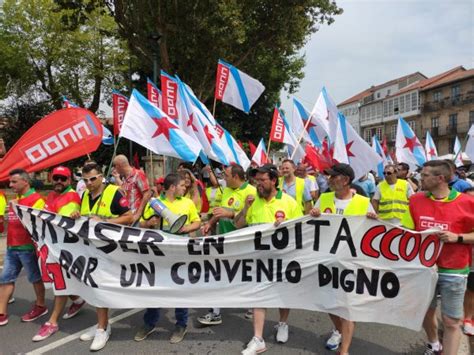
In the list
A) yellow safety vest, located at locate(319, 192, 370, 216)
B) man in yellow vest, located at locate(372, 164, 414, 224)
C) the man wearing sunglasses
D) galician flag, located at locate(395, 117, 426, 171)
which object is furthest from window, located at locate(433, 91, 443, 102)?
the man wearing sunglasses

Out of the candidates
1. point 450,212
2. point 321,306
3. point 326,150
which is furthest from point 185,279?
point 326,150

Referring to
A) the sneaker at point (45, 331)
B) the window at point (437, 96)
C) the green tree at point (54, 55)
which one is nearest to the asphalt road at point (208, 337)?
the sneaker at point (45, 331)

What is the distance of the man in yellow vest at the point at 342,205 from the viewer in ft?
11.3

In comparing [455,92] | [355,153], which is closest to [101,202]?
[355,153]

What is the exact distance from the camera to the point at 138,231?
12.7 feet

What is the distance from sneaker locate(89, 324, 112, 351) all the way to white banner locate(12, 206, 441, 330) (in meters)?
0.28

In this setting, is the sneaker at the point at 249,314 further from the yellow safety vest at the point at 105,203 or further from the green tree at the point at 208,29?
the green tree at the point at 208,29

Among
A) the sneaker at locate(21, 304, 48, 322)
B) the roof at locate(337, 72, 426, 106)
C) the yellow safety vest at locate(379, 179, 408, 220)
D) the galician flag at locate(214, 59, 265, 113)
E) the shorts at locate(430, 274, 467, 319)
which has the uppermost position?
the roof at locate(337, 72, 426, 106)

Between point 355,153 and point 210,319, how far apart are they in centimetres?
394

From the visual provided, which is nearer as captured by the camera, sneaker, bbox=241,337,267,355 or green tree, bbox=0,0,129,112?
sneaker, bbox=241,337,267,355

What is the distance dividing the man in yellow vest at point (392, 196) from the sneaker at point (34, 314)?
5064 millimetres

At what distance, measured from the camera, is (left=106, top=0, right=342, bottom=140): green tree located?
12.7 metres

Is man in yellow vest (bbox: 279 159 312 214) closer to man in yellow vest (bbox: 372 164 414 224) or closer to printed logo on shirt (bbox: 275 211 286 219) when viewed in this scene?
man in yellow vest (bbox: 372 164 414 224)

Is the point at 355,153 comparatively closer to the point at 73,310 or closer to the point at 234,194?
the point at 234,194
